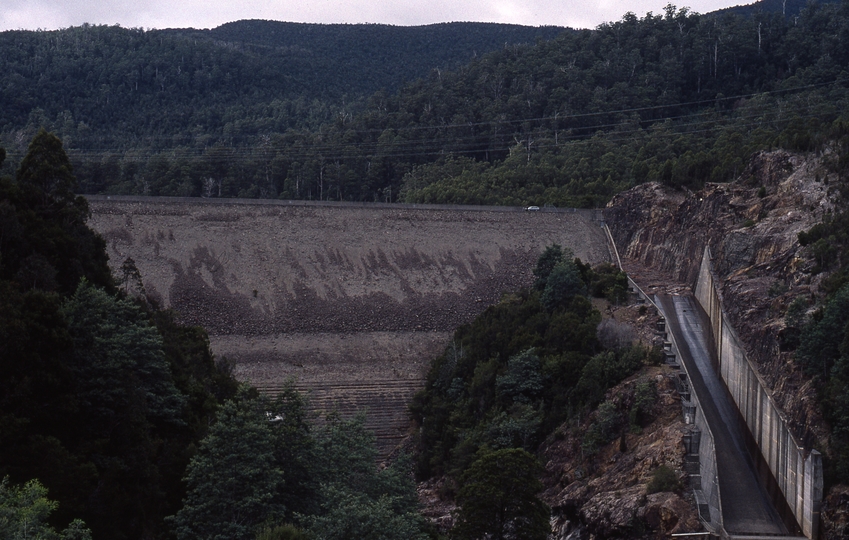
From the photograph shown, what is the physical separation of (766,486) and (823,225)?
336 inches

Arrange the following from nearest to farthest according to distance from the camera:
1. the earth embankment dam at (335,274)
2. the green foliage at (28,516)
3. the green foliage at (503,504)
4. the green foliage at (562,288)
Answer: the green foliage at (28,516) < the green foliage at (503,504) < the green foliage at (562,288) < the earth embankment dam at (335,274)

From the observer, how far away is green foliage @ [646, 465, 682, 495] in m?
24.7

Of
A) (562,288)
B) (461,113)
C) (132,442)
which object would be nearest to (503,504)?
(132,442)

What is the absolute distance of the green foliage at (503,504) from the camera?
23.5 m

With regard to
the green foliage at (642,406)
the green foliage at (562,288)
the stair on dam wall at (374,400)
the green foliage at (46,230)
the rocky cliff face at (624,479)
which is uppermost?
the green foliage at (46,230)

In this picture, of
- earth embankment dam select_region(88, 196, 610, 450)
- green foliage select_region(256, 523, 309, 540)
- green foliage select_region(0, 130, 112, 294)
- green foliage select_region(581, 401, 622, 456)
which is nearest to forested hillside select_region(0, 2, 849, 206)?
earth embankment dam select_region(88, 196, 610, 450)

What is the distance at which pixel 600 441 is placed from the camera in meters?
28.8

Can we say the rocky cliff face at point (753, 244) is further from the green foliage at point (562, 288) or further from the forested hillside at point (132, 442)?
the forested hillside at point (132, 442)

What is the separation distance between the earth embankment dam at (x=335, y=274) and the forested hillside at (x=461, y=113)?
6.94 metres

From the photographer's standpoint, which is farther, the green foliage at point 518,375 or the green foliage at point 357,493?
the green foliage at point 518,375

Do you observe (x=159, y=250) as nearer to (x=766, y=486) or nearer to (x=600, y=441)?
(x=600, y=441)

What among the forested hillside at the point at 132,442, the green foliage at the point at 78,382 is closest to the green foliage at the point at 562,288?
the forested hillside at the point at 132,442

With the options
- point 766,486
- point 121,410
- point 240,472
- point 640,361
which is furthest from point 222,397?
A: point 766,486

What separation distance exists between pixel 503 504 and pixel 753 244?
566 inches
